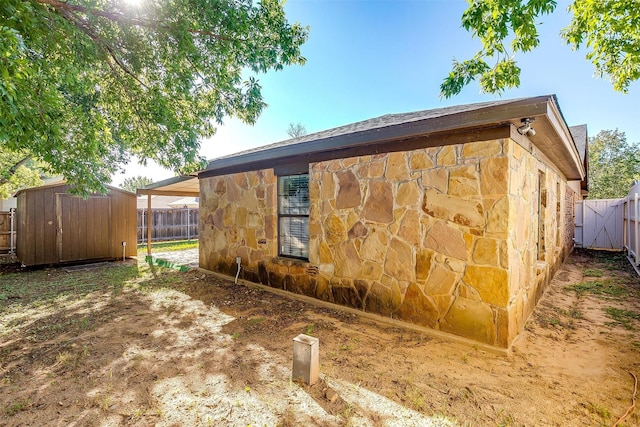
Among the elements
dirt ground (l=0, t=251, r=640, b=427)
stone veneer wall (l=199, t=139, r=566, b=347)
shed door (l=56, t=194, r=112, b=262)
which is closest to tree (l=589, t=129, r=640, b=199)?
dirt ground (l=0, t=251, r=640, b=427)

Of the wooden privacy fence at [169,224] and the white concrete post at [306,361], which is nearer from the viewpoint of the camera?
the white concrete post at [306,361]

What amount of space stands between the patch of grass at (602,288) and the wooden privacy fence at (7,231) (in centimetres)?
1643

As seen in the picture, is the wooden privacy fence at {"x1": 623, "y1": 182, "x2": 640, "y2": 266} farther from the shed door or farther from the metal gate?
the shed door

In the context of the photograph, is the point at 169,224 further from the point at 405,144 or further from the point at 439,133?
the point at 439,133

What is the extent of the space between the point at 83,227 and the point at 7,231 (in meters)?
4.30

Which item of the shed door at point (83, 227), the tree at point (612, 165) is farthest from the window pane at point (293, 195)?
the tree at point (612, 165)

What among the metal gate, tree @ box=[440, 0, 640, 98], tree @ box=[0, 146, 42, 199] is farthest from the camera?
tree @ box=[0, 146, 42, 199]

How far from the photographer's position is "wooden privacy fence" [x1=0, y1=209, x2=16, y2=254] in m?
10.1

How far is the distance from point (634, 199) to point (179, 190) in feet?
44.1

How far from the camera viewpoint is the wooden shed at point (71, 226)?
25.3ft

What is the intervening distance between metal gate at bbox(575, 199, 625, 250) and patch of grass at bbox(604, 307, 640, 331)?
8.91 meters

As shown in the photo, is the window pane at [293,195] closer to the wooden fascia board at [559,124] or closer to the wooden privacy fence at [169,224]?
the wooden fascia board at [559,124]

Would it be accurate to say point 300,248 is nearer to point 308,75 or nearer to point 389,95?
point 308,75

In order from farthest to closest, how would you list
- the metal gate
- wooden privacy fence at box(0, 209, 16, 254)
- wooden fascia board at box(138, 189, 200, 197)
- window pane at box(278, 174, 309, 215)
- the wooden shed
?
the metal gate < wooden privacy fence at box(0, 209, 16, 254) < wooden fascia board at box(138, 189, 200, 197) < the wooden shed < window pane at box(278, 174, 309, 215)
